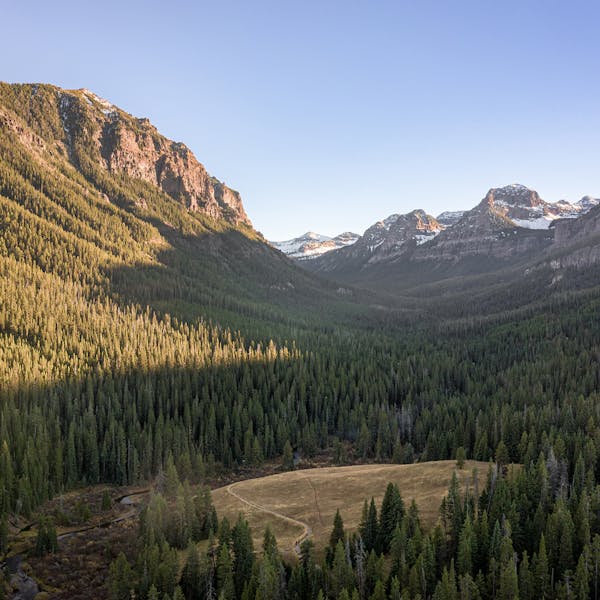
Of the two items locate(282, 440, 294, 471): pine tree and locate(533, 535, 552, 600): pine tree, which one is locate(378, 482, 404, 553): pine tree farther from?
locate(282, 440, 294, 471): pine tree

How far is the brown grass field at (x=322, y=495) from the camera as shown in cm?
6500

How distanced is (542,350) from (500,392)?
56707 millimetres

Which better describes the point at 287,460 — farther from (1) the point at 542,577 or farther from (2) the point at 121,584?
(1) the point at 542,577

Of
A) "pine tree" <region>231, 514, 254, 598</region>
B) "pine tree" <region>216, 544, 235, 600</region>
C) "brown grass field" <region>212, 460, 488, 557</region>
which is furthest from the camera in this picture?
"brown grass field" <region>212, 460, 488, 557</region>

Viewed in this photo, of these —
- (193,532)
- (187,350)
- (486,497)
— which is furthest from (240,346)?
(486,497)

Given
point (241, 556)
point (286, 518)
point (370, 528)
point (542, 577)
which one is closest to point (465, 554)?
point (542, 577)

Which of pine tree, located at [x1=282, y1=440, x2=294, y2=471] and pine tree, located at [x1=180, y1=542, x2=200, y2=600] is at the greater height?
pine tree, located at [x1=180, y1=542, x2=200, y2=600]

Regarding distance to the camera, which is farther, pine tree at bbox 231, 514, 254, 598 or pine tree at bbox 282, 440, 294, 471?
pine tree at bbox 282, 440, 294, 471

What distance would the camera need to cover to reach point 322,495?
7638 centimetres

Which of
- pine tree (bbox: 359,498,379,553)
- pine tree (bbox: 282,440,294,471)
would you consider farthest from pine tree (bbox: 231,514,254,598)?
pine tree (bbox: 282,440,294,471)

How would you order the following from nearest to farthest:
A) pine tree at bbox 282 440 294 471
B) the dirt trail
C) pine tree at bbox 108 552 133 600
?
pine tree at bbox 108 552 133 600 → the dirt trail → pine tree at bbox 282 440 294 471

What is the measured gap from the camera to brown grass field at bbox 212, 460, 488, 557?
6500 cm

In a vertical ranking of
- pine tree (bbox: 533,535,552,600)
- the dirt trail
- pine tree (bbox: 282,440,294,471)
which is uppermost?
pine tree (bbox: 533,535,552,600)

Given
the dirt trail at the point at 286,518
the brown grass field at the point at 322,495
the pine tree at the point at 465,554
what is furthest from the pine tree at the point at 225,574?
the pine tree at the point at 465,554
